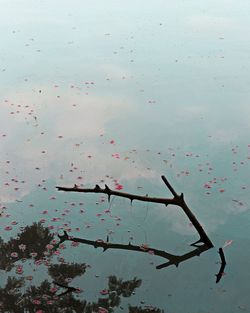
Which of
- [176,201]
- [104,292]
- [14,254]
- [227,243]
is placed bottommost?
[227,243]

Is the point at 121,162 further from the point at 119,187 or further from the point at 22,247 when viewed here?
the point at 22,247

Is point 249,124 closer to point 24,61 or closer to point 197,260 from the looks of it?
point 197,260

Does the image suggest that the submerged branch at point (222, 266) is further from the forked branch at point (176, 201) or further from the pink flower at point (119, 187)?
the pink flower at point (119, 187)

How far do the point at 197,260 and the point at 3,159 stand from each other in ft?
19.7

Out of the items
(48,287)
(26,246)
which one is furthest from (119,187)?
(48,287)

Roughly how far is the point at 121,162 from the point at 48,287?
16.3ft

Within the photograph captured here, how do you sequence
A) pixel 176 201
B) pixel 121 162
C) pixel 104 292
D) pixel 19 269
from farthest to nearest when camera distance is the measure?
pixel 121 162, pixel 176 201, pixel 19 269, pixel 104 292

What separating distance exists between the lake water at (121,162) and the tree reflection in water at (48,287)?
23 millimetres

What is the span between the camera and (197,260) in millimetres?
9539

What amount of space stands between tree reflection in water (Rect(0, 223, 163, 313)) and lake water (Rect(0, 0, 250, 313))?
0.07 ft

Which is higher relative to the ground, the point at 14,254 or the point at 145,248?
the point at 14,254

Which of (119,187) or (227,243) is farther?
(119,187)

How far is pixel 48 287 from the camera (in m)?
8.55

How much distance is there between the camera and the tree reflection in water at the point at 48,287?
8.18 metres
